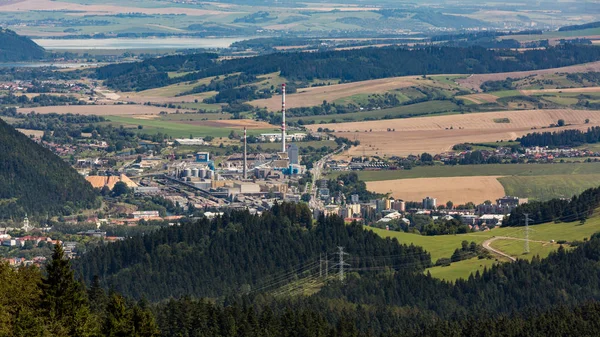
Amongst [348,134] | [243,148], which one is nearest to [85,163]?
[243,148]

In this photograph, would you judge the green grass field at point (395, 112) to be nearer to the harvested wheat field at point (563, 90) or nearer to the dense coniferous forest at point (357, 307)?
the harvested wheat field at point (563, 90)

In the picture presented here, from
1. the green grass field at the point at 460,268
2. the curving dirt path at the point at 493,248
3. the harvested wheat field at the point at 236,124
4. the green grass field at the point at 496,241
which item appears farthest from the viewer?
the harvested wheat field at the point at 236,124

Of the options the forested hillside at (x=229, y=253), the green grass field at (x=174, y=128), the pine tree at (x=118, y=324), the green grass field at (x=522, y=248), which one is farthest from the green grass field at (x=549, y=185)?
the pine tree at (x=118, y=324)

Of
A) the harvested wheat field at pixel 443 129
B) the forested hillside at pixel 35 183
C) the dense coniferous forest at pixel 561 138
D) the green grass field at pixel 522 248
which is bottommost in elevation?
the harvested wheat field at pixel 443 129

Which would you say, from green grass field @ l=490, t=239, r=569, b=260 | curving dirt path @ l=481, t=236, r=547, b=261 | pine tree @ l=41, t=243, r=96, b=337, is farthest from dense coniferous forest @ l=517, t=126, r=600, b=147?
pine tree @ l=41, t=243, r=96, b=337

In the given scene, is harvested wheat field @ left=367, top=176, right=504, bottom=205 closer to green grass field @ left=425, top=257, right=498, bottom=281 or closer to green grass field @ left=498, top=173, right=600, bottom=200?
green grass field @ left=498, top=173, right=600, bottom=200

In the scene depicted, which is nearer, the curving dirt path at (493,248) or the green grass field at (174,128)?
the curving dirt path at (493,248)
